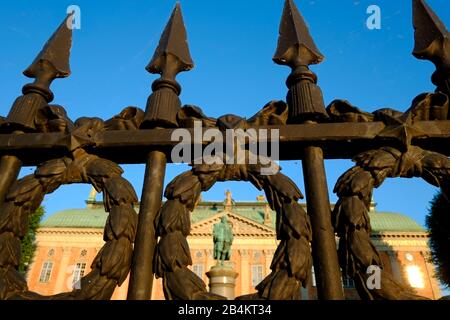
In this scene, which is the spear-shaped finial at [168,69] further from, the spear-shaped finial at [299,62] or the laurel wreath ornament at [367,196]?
the laurel wreath ornament at [367,196]

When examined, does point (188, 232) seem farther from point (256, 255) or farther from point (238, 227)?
point (238, 227)

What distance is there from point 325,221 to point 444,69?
60.4 inches

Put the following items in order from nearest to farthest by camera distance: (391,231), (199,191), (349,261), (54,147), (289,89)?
1. (349,261)
2. (199,191)
3. (54,147)
4. (289,89)
5. (391,231)

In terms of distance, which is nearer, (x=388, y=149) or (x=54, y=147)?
(x=388, y=149)

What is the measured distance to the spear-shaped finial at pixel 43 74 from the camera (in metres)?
2.69

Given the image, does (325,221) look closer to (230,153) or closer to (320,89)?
(230,153)

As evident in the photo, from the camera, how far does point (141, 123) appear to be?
260 centimetres

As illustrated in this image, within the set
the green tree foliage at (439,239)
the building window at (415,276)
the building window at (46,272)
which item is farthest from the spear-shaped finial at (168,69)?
the building window at (46,272)

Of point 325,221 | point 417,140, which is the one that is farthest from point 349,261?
point 417,140

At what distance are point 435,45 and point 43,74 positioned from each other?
10.6ft

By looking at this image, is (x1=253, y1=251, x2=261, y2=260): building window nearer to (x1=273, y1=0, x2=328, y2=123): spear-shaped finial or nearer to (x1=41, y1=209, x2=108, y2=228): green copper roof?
(x1=41, y1=209, x2=108, y2=228): green copper roof

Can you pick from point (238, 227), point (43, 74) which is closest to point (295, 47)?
point (43, 74)

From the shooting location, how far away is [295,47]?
2799 millimetres
